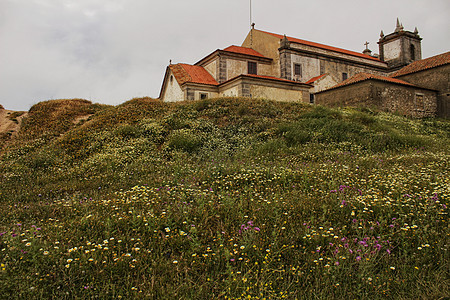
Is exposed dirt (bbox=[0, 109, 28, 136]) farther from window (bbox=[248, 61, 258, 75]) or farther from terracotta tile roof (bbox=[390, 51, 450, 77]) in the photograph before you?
terracotta tile roof (bbox=[390, 51, 450, 77])

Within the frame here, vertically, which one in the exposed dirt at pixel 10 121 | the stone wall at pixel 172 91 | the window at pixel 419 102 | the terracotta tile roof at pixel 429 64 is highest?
the terracotta tile roof at pixel 429 64

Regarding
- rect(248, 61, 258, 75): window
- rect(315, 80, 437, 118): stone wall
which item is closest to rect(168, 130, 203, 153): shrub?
rect(315, 80, 437, 118): stone wall

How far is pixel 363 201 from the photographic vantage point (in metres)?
5.16

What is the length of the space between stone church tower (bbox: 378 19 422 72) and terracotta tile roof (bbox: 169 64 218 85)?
25.2m

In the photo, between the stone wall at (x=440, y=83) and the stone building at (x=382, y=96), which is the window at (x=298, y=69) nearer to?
the stone building at (x=382, y=96)

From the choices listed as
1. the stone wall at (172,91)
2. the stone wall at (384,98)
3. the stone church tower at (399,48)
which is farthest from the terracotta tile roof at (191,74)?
the stone church tower at (399,48)

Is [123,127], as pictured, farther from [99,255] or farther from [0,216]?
[99,255]

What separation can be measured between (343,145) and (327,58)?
23.3 meters

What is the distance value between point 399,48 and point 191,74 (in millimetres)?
28405

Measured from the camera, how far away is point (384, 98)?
23.5 meters

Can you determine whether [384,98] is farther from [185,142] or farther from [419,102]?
[185,142]

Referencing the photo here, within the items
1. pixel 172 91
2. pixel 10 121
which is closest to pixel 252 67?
pixel 172 91

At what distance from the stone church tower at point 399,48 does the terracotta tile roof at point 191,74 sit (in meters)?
25.2

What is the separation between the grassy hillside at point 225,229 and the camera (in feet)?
10.8
